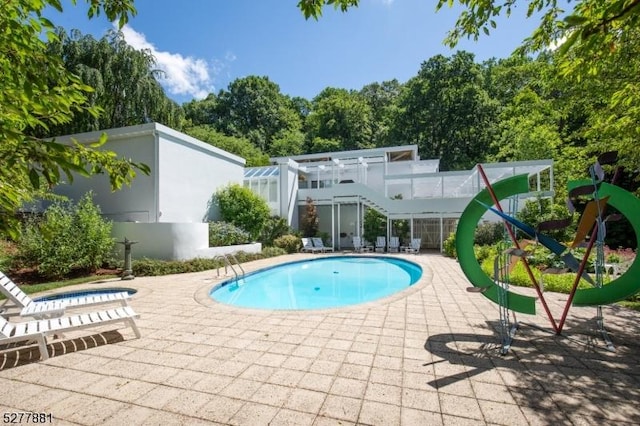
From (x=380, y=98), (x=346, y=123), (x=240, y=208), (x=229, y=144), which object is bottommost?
(x=240, y=208)

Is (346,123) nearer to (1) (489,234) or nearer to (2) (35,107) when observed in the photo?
(1) (489,234)

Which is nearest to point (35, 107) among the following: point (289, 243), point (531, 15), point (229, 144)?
point (531, 15)

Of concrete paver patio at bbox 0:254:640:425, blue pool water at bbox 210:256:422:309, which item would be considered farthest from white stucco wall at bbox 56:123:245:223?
concrete paver patio at bbox 0:254:640:425

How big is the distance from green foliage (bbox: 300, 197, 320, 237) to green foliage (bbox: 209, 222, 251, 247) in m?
5.98

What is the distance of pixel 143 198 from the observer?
13.2m

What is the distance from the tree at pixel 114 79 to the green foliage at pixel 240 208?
899cm

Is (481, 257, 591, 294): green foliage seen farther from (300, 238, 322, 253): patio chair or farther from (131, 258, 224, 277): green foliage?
(300, 238, 322, 253): patio chair

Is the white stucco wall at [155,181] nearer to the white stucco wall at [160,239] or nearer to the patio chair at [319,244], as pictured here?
the white stucco wall at [160,239]

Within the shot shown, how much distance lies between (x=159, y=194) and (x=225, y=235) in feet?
11.3

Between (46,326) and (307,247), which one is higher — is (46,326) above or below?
below

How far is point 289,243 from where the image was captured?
61.6 ft

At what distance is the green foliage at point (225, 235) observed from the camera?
1476 centimetres

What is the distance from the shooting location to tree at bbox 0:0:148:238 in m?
1.31

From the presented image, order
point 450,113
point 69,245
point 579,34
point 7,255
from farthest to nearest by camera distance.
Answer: point 450,113 < point 7,255 < point 69,245 < point 579,34
